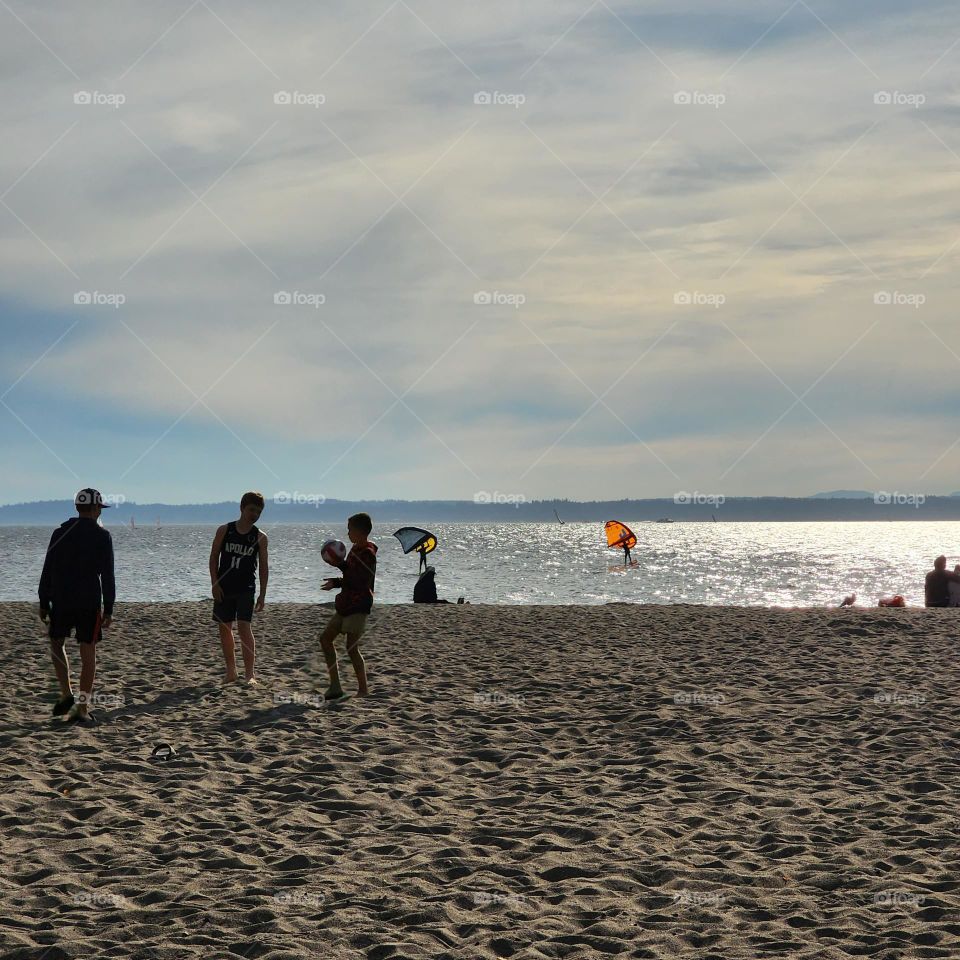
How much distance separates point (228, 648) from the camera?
31.5 feet

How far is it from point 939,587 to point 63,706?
1658 centimetres

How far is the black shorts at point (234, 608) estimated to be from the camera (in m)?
9.29

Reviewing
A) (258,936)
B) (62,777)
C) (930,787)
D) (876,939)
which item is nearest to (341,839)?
(258,936)

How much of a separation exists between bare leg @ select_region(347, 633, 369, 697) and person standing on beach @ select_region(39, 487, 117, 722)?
7.35ft

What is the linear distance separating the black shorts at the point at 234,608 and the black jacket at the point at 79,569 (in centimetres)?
157

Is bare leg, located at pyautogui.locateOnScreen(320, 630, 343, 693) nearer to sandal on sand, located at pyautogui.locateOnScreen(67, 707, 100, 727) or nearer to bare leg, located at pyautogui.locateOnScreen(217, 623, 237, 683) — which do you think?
bare leg, located at pyautogui.locateOnScreen(217, 623, 237, 683)

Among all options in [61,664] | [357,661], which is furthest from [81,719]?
[357,661]

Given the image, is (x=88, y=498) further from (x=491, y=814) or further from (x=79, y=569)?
(x=491, y=814)

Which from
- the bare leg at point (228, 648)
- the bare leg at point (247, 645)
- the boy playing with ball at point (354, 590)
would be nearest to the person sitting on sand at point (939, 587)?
the boy playing with ball at point (354, 590)

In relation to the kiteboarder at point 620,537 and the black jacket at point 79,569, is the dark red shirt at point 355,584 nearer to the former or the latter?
the black jacket at point 79,569

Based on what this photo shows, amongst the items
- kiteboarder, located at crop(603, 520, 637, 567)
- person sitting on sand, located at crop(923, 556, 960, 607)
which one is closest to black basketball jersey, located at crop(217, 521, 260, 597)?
person sitting on sand, located at crop(923, 556, 960, 607)

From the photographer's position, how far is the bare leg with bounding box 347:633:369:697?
29.5 ft

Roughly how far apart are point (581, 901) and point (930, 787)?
2.92 metres

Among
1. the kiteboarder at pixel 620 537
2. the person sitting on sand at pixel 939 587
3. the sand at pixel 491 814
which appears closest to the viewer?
the sand at pixel 491 814
